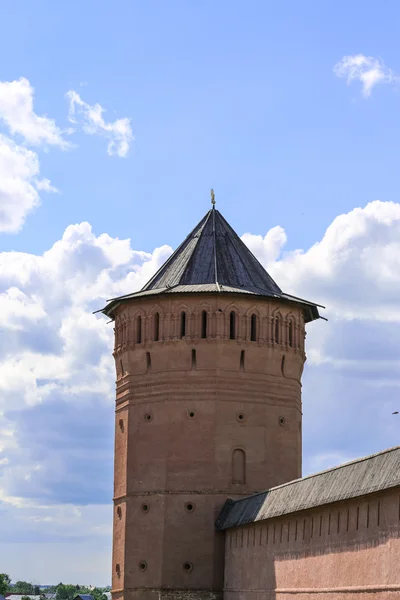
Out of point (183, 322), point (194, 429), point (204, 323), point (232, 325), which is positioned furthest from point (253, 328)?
point (194, 429)

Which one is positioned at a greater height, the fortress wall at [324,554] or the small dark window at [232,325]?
the small dark window at [232,325]

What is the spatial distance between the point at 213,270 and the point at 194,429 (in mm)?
4179

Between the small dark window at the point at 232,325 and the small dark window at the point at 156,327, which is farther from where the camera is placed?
the small dark window at the point at 156,327

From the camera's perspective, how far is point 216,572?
1096 inches

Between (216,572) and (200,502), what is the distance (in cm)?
169

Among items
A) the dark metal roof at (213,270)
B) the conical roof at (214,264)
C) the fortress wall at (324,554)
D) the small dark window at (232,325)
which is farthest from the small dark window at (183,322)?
the fortress wall at (324,554)

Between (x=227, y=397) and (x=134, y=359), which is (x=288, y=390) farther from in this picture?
(x=134, y=359)

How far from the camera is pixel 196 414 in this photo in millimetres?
28984

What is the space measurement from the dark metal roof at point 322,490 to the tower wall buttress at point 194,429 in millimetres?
1043

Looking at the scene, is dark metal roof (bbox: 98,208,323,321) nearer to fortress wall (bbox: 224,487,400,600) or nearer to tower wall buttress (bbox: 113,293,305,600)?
tower wall buttress (bbox: 113,293,305,600)

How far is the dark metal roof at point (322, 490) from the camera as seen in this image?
770 inches

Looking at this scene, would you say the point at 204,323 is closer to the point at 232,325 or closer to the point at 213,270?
the point at 232,325

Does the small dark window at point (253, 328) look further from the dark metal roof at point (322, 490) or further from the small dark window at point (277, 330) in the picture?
the dark metal roof at point (322, 490)

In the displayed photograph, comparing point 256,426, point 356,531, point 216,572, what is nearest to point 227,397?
point 256,426
